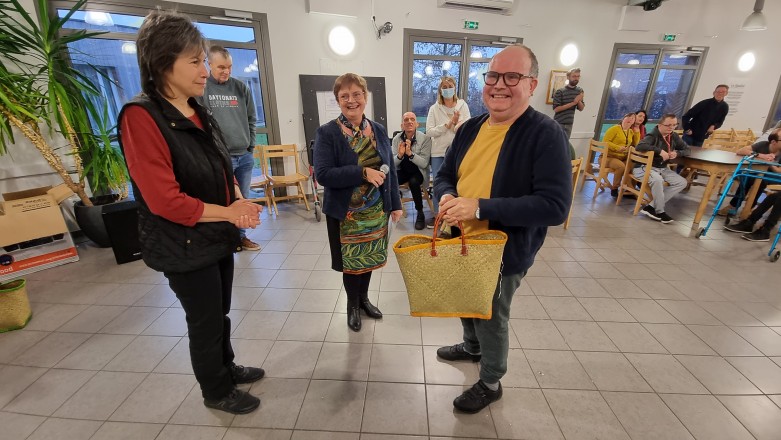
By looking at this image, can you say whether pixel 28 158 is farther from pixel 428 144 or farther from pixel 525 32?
pixel 525 32

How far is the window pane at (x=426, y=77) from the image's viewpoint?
5289 mm

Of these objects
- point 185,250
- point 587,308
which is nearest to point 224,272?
point 185,250

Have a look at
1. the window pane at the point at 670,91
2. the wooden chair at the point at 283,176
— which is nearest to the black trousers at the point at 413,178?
the wooden chair at the point at 283,176

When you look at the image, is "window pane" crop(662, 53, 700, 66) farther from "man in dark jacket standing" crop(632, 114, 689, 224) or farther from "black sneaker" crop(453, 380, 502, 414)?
"black sneaker" crop(453, 380, 502, 414)

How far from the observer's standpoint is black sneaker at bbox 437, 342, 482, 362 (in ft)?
6.08

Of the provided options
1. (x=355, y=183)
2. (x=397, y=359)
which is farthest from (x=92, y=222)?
(x=397, y=359)

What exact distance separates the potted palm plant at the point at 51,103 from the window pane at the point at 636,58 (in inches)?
296

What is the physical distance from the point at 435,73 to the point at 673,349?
4.79 meters

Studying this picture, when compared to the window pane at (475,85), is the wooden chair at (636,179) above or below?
below

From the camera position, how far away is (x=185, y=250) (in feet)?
3.83

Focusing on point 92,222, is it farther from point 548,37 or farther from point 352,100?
point 548,37

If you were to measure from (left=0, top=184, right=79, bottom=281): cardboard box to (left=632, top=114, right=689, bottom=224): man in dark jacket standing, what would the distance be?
623cm

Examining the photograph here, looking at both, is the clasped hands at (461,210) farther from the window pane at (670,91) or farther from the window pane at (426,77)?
the window pane at (670,91)

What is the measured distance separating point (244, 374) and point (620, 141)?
539 cm
